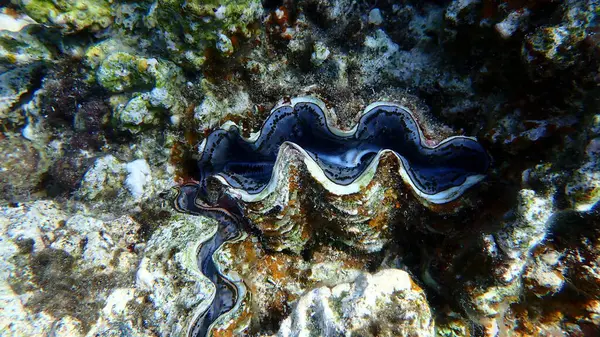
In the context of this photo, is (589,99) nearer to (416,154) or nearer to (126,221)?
(416,154)

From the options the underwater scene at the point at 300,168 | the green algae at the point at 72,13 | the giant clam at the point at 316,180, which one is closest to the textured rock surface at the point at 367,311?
the underwater scene at the point at 300,168

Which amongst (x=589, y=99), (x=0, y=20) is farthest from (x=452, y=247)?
(x=0, y=20)

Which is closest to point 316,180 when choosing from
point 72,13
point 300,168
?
point 300,168

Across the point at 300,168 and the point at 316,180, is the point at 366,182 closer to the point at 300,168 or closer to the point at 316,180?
the point at 316,180

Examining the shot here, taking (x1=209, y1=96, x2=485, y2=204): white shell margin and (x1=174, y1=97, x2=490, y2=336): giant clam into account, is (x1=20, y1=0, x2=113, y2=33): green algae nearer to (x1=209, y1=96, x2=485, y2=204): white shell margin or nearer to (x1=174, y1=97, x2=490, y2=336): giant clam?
(x1=174, y1=97, x2=490, y2=336): giant clam

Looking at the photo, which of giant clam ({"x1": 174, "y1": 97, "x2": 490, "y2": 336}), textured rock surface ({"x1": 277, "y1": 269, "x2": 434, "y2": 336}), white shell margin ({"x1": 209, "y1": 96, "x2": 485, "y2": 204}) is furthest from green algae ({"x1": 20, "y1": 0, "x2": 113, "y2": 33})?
textured rock surface ({"x1": 277, "y1": 269, "x2": 434, "y2": 336})
